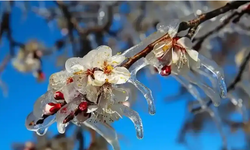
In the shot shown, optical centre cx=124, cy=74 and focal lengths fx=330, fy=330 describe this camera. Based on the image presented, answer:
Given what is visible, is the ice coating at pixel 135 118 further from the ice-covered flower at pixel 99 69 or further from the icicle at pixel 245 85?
the icicle at pixel 245 85

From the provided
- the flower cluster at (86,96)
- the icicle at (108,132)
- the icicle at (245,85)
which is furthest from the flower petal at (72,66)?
the icicle at (245,85)

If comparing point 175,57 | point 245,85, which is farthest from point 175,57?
point 245,85

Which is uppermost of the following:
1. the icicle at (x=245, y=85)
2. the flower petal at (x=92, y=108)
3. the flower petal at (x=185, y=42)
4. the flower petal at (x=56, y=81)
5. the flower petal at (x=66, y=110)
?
the flower petal at (x=56, y=81)

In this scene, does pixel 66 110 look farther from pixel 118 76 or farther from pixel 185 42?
pixel 185 42

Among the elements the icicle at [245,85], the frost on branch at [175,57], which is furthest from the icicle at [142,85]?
the icicle at [245,85]

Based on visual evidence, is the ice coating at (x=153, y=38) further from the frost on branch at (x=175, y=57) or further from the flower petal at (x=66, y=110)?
the flower petal at (x=66, y=110)

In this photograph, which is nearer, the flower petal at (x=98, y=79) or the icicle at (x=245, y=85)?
the flower petal at (x=98, y=79)

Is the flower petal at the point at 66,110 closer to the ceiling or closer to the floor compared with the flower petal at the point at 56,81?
closer to the floor

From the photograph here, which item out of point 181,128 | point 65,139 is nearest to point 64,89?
point 65,139
